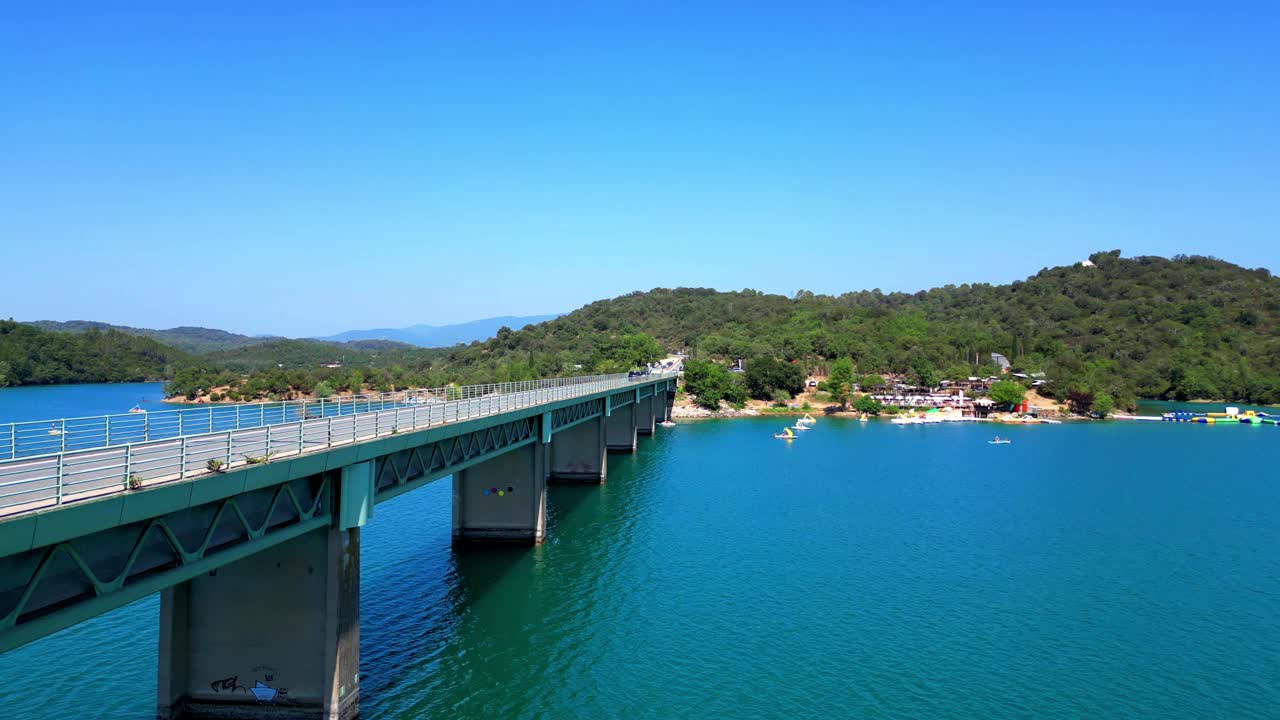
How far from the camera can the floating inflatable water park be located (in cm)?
12081

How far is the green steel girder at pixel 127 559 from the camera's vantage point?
13.0m

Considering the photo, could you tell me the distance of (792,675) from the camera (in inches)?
1087

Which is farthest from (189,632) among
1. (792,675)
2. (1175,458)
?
(1175,458)

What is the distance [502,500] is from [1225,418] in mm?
129949

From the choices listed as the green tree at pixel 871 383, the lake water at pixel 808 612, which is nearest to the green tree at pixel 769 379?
the green tree at pixel 871 383

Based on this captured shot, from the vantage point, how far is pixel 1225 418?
123375mm

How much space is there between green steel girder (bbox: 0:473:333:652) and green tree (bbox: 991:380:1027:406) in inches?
5169

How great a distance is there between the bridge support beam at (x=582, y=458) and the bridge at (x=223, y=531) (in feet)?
99.9

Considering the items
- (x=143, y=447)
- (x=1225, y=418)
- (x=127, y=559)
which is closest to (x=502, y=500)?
(x=143, y=447)

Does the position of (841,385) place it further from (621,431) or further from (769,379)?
(621,431)

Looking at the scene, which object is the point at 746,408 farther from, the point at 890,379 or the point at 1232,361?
the point at 1232,361

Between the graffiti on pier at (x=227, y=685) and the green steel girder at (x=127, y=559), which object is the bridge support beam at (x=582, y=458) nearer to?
the graffiti on pier at (x=227, y=685)

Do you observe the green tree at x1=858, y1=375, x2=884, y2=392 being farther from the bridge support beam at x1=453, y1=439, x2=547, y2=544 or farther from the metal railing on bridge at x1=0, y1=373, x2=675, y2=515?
the metal railing on bridge at x1=0, y1=373, x2=675, y2=515

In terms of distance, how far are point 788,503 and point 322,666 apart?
4167 cm
